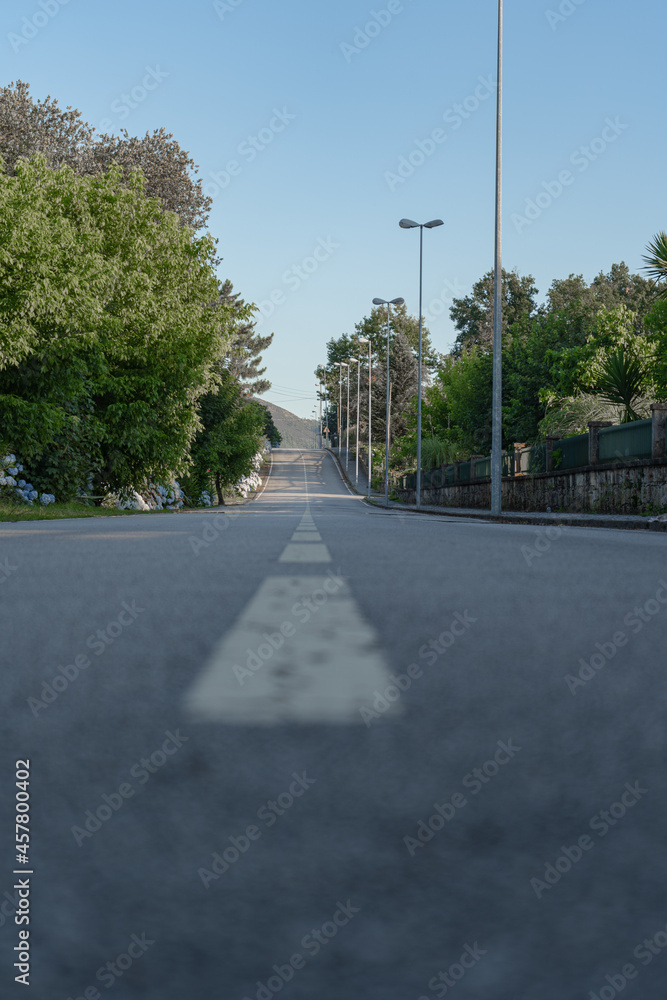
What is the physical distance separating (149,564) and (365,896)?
20.0ft

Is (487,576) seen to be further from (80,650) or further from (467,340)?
(467,340)

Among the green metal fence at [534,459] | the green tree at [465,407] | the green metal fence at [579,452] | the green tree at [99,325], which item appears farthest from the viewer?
the green tree at [465,407]

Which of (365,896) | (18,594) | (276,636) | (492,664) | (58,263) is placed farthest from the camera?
(58,263)

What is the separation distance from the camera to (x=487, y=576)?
664 cm

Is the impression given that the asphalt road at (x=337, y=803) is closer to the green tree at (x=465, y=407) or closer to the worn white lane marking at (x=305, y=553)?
the worn white lane marking at (x=305, y=553)

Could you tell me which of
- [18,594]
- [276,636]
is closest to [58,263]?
[18,594]
